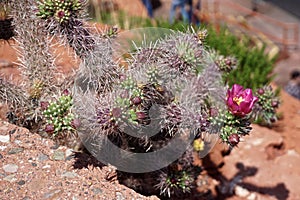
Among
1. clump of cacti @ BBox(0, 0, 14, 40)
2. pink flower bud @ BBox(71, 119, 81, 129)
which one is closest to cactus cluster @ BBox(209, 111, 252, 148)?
pink flower bud @ BBox(71, 119, 81, 129)

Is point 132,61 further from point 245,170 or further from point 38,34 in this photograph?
point 245,170

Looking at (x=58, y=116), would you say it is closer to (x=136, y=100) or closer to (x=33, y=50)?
(x=136, y=100)

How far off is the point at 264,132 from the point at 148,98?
1.76 m

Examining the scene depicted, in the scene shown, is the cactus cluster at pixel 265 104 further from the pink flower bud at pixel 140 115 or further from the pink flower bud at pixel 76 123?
the pink flower bud at pixel 76 123

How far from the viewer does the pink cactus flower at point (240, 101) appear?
7.57 ft

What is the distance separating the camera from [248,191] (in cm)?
348

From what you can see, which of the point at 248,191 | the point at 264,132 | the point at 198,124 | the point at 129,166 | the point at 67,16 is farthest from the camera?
the point at 264,132

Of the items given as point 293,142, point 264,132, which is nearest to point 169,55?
point 264,132

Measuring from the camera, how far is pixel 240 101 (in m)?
2.33

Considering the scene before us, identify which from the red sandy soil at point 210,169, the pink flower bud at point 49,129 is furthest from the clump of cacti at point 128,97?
the red sandy soil at point 210,169

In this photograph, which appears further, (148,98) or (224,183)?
(224,183)

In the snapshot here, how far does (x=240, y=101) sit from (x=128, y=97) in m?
0.51

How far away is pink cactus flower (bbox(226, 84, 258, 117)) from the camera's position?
2.31 meters

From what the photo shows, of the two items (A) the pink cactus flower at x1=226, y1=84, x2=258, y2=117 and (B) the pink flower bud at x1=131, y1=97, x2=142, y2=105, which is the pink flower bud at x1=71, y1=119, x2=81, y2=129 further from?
(A) the pink cactus flower at x1=226, y1=84, x2=258, y2=117
